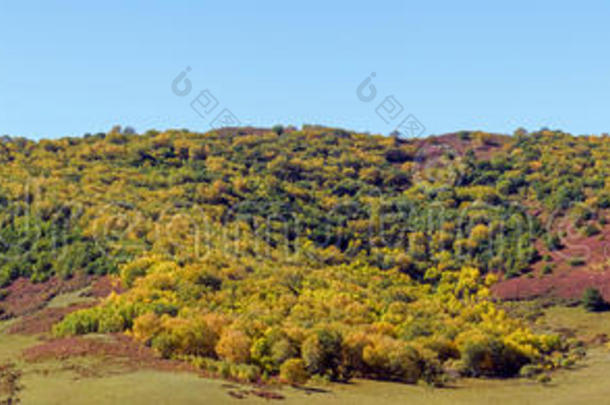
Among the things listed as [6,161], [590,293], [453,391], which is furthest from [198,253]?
[6,161]

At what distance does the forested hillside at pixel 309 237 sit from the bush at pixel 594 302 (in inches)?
362

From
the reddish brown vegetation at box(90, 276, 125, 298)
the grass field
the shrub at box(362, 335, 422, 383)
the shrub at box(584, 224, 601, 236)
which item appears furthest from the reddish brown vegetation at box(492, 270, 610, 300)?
the reddish brown vegetation at box(90, 276, 125, 298)

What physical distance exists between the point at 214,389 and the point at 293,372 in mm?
6837

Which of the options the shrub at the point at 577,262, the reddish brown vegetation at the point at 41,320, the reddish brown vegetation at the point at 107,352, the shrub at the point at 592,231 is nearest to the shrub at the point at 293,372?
the reddish brown vegetation at the point at 107,352

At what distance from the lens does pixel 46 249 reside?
81.1 meters

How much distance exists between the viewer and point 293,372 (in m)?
46.8

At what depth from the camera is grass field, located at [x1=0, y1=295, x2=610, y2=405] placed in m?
39.4

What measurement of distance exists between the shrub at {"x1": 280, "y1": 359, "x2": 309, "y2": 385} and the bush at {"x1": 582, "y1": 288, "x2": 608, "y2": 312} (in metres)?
45.7

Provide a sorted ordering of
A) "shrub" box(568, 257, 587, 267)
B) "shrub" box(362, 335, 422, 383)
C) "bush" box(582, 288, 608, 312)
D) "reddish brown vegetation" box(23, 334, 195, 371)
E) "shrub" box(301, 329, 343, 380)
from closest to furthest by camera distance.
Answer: "reddish brown vegetation" box(23, 334, 195, 371) < "shrub" box(301, 329, 343, 380) < "shrub" box(362, 335, 422, 383) < "bush" box(582, 288, 608, 312) < "shrub" box(568, 257, 587, 267)

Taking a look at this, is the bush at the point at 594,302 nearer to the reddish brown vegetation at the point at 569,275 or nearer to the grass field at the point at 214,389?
the reddish brown vegetation at the point at 569,275

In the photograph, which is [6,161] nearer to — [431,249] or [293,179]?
[293,179]

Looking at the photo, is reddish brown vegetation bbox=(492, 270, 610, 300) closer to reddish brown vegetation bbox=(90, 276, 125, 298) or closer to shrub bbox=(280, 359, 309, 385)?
reddish brown vegetation bbox=(90, 276, 125, 298)

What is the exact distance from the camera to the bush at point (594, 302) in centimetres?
8069

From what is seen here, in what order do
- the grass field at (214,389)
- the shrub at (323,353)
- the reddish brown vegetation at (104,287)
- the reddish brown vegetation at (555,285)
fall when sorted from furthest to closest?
the reddish brown vegetation at (555,285), the reddish brown vegetation at (104,287), the shrub at (323,353), the grass field at (214,389)
